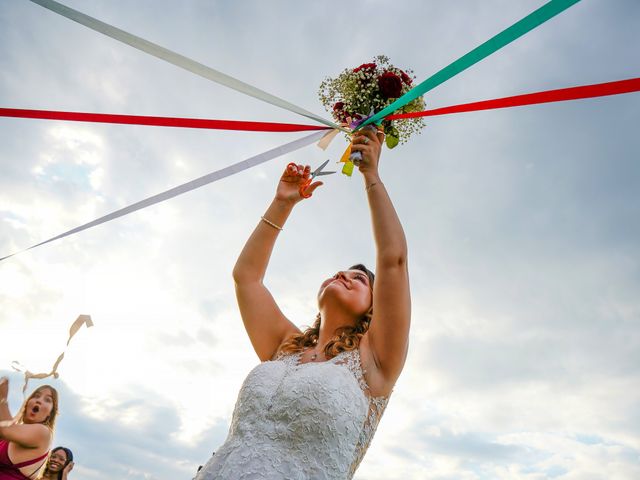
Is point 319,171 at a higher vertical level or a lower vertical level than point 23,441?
higher

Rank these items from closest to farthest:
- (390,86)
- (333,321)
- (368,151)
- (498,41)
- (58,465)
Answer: (498,41) < (368,151) < (333,321) < (390,86) < (58,465)

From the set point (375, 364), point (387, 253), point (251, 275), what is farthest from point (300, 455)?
point (251, 275)

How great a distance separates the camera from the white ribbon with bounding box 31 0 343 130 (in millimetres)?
2562

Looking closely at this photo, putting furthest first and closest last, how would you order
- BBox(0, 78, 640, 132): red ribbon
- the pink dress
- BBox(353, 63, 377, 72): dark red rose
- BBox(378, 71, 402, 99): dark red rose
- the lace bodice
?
the pink dress < BBox(353, 63, 377, 72): dark red rose < BBox(378, 71, 402, 99): dark red rose < BBox(0, 78, 640, 132): red ribbon < the lace bodice

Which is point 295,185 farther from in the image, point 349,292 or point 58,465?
point 58,465

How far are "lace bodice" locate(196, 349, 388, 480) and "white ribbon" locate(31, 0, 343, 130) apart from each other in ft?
5.07

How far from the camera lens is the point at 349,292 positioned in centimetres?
288

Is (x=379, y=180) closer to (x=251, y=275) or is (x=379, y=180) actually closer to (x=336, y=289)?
(x=336, y=289)

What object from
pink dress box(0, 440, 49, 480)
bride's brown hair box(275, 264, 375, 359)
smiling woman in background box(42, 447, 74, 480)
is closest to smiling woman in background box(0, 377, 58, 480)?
pink dress box(0, 440, 49, 480)

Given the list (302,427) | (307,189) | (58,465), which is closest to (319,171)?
A: (307,189)

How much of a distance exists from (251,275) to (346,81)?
4.95ft

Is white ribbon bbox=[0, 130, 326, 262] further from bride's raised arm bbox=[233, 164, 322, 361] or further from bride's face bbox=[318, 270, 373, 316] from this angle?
bride's face bbox=[318, 270, 373, 316]

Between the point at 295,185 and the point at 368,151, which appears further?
the point at 295,185

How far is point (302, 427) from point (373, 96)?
2189mm
